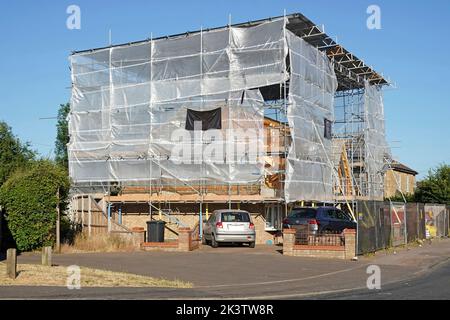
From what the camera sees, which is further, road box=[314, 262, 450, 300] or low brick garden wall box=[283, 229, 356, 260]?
low brick garden wall box=[283, 229, 356, 260]

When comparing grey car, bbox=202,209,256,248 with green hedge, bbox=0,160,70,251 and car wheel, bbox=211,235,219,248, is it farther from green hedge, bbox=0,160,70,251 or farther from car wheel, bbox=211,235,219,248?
green hedge, bbox=0,160,70,251

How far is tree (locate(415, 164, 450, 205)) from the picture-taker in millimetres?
45750

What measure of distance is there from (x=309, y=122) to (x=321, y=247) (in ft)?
34.3

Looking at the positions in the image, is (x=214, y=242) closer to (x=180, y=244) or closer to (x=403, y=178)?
(x=180, y=244)

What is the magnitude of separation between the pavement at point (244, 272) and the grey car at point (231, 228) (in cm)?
46

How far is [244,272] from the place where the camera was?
54.1 feet

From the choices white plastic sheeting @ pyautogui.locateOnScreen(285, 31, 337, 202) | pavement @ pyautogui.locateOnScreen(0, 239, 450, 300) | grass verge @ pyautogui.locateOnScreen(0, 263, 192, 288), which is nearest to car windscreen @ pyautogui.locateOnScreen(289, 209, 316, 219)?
pavement @ pyautogui.locateOnScreen(0, 239, 450, 300)

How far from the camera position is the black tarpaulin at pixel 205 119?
2902 cm

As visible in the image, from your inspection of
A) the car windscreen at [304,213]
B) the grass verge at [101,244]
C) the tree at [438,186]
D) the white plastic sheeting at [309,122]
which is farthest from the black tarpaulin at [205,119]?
the tree at [438,186]

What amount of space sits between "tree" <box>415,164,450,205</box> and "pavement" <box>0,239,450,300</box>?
22.3 metres

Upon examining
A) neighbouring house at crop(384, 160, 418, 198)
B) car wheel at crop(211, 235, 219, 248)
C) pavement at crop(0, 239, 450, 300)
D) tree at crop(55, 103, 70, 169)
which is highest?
tree at crop(55, 103, 70, 169)

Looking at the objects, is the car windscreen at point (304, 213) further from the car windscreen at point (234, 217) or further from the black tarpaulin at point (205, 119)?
the black tarpaulin at point (205, 119)

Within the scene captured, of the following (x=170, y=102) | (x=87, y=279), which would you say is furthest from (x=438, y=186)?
(x=87, y=279)
